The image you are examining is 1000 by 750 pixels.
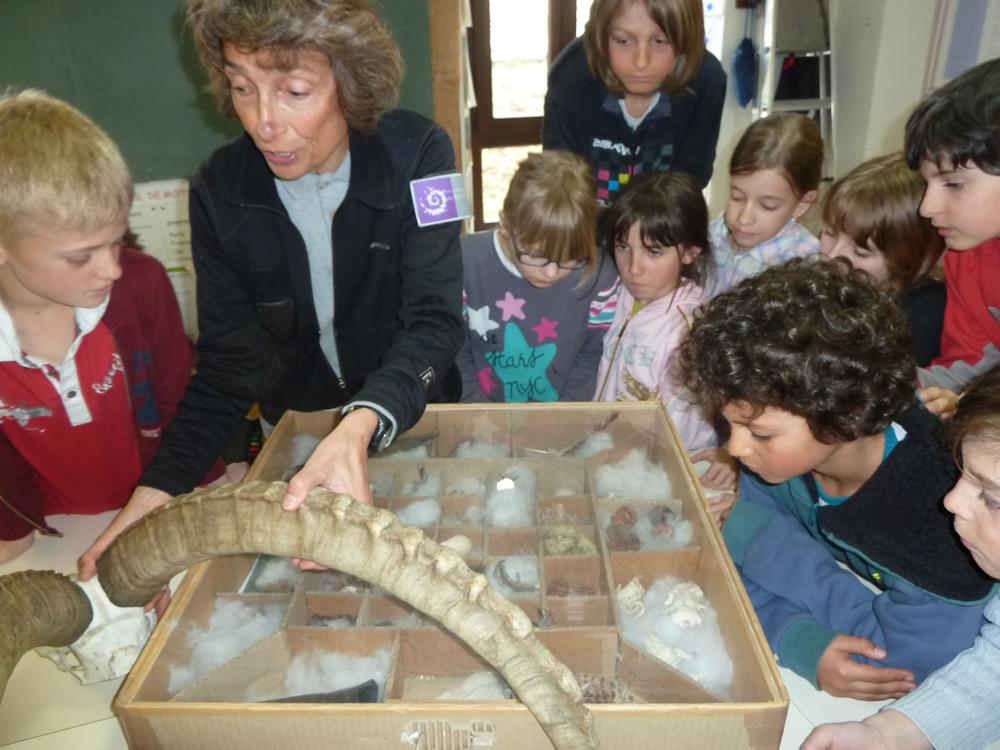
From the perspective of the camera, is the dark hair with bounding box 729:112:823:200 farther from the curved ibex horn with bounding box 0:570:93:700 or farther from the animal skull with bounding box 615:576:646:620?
the curved ibex horn with bounding box 0:570:93:700


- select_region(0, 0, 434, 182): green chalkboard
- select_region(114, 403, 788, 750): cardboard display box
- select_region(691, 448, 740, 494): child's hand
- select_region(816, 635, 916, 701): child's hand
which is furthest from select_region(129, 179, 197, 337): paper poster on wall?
select_region(816, 635, 916, 701): child's hand

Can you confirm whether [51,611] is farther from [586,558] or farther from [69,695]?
[586,558]

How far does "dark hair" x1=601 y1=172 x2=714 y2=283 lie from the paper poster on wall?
194 centimetres

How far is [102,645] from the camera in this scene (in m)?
1.25

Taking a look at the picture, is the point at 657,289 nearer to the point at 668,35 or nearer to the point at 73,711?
the point at 668,35

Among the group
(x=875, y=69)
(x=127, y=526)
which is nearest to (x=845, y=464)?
(x=127, y=526)

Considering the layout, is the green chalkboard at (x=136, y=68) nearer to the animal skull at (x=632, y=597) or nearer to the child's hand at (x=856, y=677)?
the animal skull at (x=632, y=597)

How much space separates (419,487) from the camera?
63.7 inches

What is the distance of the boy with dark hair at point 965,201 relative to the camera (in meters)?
1.63

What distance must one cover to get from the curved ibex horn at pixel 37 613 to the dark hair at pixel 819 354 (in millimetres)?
1229

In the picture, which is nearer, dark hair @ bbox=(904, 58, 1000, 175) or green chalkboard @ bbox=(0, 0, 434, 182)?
dark hair @ bbox=(904, 58, 1000, 175)

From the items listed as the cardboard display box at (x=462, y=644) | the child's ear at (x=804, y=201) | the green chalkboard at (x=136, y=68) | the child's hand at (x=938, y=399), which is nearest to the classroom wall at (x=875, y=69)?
the child's ear at (x=804, y=201)

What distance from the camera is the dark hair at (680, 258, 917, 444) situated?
1302 millimetres

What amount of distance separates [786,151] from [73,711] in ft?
7.87
